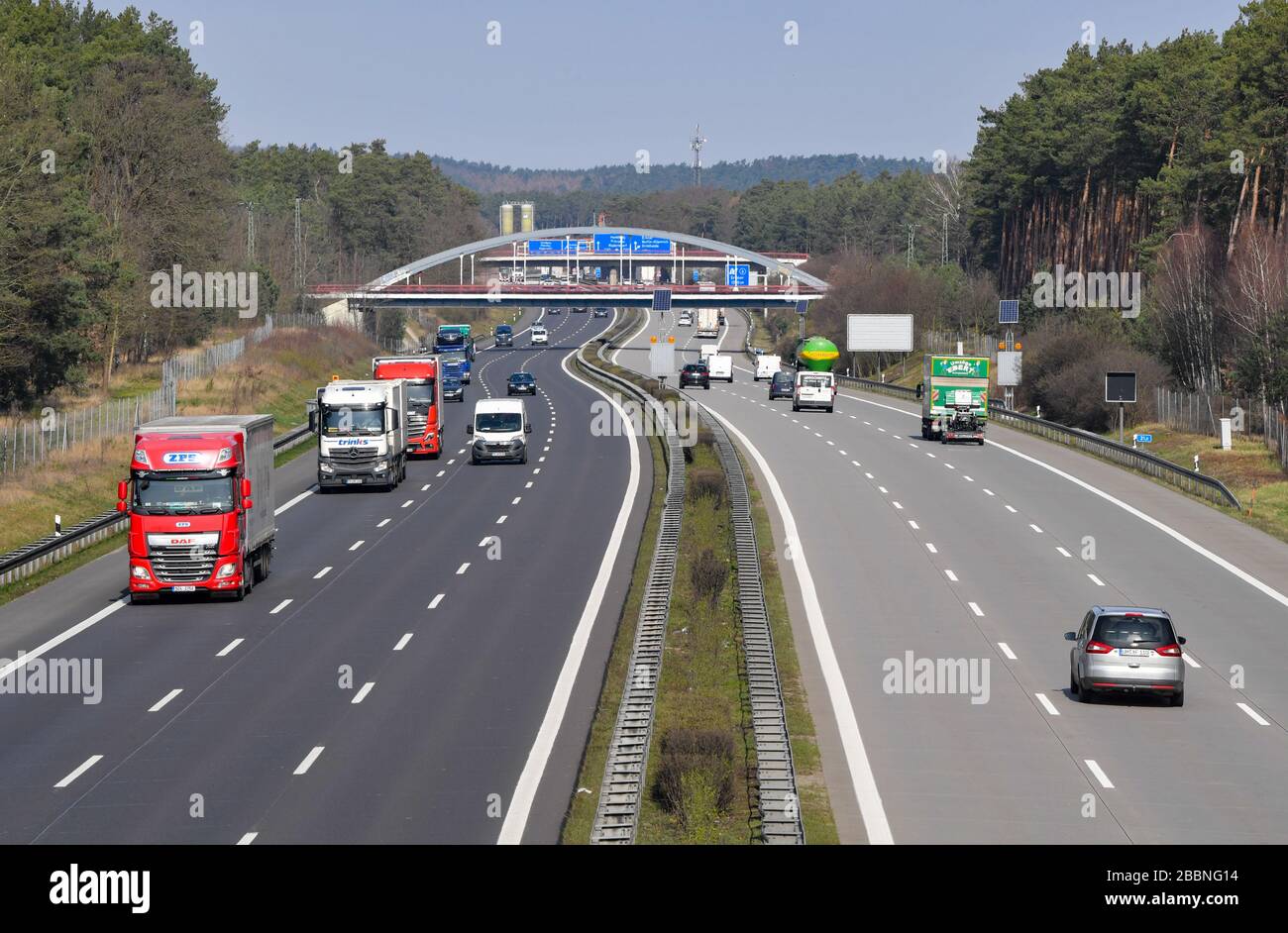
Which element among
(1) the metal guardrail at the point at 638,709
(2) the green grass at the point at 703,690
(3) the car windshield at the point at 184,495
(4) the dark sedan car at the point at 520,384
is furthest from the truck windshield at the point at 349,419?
(4) the dark sedan car at the point at 520,384

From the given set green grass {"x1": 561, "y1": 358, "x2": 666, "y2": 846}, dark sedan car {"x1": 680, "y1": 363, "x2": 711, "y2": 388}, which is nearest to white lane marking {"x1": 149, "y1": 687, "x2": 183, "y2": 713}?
green grass {"x1": 561, "y1": 358, "x2": 666, "y2": 846}

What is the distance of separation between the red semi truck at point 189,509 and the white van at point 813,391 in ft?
175

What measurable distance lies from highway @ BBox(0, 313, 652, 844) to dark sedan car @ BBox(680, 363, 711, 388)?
183 feet

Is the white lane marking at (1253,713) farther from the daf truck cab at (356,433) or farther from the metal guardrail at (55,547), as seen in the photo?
the daf truck cab at (356,433)

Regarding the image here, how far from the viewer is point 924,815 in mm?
20500

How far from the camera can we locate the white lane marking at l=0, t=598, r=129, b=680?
2955 centimetres

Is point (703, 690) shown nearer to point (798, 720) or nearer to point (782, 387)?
point (798, 720)

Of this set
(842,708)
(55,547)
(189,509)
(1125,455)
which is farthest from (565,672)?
(1125,455)

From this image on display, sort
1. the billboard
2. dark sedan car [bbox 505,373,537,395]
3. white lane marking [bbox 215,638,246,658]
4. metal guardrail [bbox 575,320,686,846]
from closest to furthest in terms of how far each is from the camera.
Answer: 1. metal guardrail [bbox 575,320,686,846]
2. white lane marking [bbox 215,638,246,658]
3. dark sedan car [bbox 505,373,537,395]
4. the billboard

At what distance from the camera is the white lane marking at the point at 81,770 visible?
2175 centimetres

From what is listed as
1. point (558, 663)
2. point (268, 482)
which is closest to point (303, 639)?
point (558, 663)

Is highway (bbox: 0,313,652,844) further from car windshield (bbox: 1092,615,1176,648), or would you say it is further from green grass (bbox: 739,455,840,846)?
car windshield (bbox: 1092,615,1176,648)

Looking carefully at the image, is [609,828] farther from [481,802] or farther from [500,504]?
[500,504]
